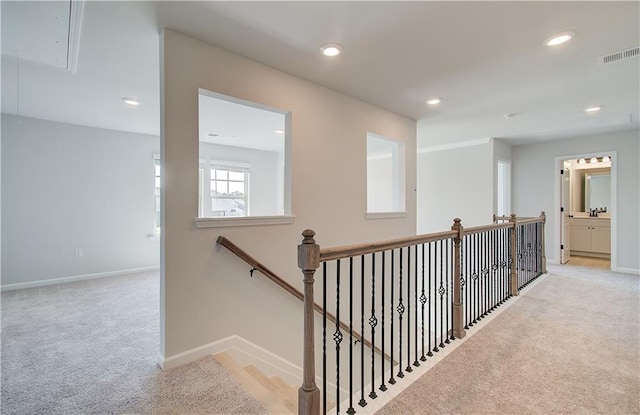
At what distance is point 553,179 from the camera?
6051 millimetres

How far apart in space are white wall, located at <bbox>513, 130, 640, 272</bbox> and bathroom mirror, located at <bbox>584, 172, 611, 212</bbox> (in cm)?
217

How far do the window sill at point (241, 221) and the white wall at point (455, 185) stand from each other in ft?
14.4

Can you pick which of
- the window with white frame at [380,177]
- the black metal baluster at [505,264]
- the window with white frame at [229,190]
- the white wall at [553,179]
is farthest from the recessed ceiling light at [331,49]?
the white wall at [553,179]

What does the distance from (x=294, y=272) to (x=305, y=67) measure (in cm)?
195


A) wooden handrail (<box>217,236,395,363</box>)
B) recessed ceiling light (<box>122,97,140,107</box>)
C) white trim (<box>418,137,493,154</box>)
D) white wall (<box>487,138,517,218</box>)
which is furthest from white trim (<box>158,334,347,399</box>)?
white trim (<box>418,137,493,154</box>)

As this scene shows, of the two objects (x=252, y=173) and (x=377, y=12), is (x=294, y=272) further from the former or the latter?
(x=252, y=173)

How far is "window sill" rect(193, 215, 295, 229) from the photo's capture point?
2.31m

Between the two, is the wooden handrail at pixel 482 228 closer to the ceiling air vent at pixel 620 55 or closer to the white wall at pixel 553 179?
the ceiling air vent at pixel 620 55

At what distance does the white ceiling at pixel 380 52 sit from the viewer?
2.01m

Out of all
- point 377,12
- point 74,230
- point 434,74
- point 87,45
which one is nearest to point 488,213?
point 434,74

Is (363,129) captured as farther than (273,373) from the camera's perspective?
Yes

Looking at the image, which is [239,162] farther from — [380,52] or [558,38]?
[558,38]

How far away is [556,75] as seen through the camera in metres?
3.04

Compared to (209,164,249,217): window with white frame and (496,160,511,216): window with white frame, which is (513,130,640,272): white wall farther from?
(209,164,249,217): window with white frame
